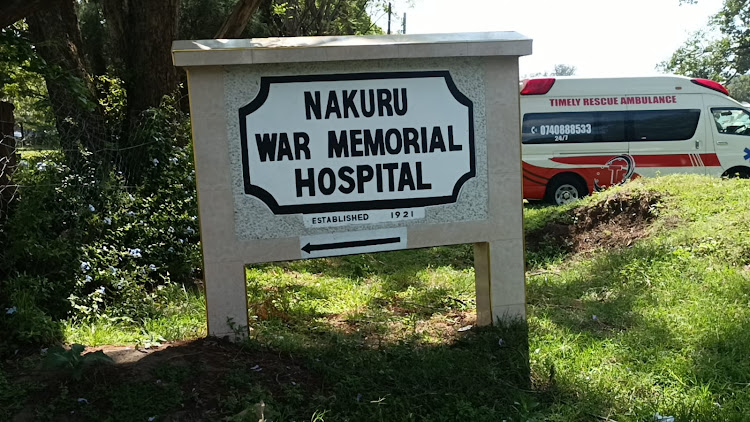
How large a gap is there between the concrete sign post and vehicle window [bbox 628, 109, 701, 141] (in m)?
9.44

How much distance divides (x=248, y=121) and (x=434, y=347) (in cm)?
195

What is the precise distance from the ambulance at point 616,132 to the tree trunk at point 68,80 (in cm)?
840

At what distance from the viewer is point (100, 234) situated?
545 centimetres

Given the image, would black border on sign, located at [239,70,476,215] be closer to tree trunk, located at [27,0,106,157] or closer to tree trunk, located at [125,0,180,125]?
tree trunk, located at [27,0,106,157]

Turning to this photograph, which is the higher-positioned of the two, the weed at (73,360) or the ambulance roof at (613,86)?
the ambulance roof at (613,86)

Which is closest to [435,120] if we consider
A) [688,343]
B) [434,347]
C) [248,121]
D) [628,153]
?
[248,121]

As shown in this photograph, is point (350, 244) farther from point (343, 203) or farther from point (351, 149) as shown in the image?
point (351, 149)

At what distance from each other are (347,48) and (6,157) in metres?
3.15

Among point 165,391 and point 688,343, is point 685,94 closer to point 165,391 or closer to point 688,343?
point 688,343

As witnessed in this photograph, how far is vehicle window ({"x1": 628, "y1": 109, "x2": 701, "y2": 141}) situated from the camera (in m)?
12.9

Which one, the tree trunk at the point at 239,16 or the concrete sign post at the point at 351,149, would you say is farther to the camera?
the tree trunk at the point at 239,16

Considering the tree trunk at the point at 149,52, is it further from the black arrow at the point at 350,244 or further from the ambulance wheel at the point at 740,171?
the ambulance wheel at the point at 740,171

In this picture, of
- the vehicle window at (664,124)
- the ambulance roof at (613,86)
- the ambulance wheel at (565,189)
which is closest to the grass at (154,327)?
the ambulance wheel at (565,189)

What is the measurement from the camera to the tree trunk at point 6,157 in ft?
16.8
